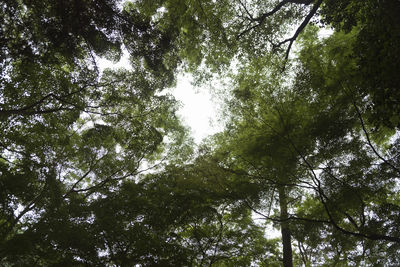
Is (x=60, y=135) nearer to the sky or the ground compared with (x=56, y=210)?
nearer to the sky

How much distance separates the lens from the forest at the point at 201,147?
507 cm

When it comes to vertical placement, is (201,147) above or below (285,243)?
above

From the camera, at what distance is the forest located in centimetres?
507

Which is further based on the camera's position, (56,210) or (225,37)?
(225,37)

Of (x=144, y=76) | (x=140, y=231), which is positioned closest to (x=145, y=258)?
(x=140, y=231)

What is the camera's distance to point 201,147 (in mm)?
7609

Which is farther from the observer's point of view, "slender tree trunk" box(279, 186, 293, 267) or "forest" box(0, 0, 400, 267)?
"slender tree trunk" box(279, 186, 293, 267)

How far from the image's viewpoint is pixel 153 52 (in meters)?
6.24

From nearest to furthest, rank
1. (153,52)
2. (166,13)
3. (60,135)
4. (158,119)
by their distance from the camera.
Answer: (153,52), (166,13), (60,135), (158,119)

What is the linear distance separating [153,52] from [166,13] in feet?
5.26

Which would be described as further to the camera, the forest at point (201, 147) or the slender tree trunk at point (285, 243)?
the slender tree trunk at point (285, 243)

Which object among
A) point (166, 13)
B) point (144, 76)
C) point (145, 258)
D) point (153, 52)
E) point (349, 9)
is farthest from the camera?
point (144, 76)

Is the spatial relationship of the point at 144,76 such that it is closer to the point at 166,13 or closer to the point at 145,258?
the point at 166,13

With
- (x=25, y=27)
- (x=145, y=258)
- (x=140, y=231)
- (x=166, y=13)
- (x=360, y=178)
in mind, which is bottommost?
(x=145, y=258)
